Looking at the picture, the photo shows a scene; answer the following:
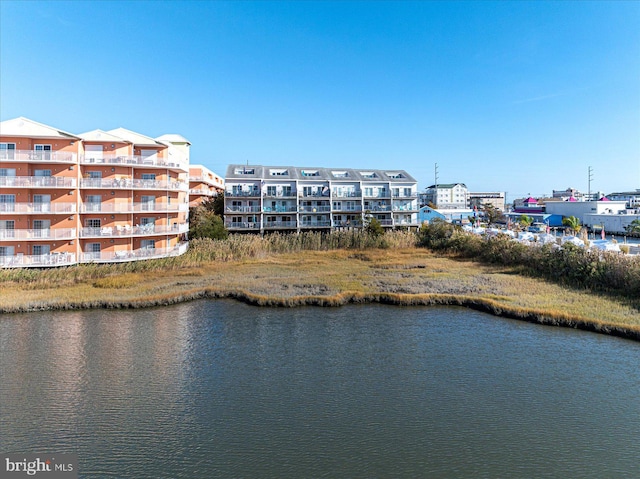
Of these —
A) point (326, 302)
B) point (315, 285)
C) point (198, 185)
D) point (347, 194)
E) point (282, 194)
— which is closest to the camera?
point (326, 302)

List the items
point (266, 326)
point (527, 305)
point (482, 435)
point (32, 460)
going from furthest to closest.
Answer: point (527, 305) < point (266, 326) < point (482, 435) < point (32, 460)

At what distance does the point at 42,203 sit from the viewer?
24734mm

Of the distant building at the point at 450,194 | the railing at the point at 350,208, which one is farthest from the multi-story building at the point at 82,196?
the distant building at the point at 450,194

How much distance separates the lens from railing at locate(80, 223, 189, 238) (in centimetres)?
2589

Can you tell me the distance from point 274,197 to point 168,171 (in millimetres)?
11382

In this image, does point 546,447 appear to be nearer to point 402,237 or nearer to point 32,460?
point 32,460

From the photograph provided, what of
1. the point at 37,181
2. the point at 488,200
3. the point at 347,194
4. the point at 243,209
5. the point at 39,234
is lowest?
the point at 39,234

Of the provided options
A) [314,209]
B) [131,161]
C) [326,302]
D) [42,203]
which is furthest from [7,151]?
[314,209]

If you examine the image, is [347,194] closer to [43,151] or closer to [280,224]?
[280,224]

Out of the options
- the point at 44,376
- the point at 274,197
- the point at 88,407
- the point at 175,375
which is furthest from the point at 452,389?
the point at 274,197

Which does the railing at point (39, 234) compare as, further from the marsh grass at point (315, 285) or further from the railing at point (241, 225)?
A: the railing at point (241, 225)

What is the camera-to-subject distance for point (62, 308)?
696 inches

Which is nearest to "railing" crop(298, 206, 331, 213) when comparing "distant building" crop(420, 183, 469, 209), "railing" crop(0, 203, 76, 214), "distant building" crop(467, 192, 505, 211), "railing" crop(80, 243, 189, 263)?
"railing" crop(80, 243, 189, 263)

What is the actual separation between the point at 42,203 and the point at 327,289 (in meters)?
17.7
